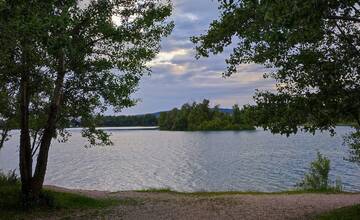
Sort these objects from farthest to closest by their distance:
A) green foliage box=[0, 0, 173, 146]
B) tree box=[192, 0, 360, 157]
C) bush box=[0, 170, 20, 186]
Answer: bush box=[0, 170, 20, 186] → green foliage box=[0, 0, 173, 146] → tree box=[192, 0, 360, 157]

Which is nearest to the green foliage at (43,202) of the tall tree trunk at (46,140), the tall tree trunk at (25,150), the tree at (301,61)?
the tall tree trunk at (25,150)

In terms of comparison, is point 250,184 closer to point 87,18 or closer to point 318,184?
point 318,184

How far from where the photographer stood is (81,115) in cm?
2025

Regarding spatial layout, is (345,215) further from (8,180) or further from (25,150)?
(8,180)

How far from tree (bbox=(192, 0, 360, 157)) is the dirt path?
5.51 metres

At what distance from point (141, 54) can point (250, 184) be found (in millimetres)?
27638

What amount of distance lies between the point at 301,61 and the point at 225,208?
8.61 meters

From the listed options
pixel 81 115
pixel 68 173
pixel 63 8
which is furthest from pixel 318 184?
pixel 68 173

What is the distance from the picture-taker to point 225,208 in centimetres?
2061

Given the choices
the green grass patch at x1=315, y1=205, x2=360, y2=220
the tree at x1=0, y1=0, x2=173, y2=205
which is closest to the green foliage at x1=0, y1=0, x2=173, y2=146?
the tree at x1=0, y1=0, x2=173, y2=205

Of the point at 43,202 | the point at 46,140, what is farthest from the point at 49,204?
the point at 46,140

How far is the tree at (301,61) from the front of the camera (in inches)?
475

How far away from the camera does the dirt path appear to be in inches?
727

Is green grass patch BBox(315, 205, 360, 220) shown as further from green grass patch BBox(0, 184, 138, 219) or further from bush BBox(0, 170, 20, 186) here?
bush BBox(0, 170, 20, 186)
